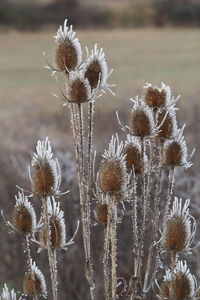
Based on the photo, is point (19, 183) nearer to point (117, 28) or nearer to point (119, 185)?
point (119, 185)

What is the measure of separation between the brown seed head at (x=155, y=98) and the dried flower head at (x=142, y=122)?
60mm

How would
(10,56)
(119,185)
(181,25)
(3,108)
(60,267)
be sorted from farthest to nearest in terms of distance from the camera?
(181,25)
(10,56)
(3,108)
(60,267)
(119,185)

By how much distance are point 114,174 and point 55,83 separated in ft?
70.4

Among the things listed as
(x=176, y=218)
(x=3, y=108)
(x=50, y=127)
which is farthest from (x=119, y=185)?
(x=3, y=108)

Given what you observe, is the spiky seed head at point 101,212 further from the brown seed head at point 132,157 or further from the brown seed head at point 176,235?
the brown seed head at point 176,235

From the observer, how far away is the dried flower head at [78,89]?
214 centimetres

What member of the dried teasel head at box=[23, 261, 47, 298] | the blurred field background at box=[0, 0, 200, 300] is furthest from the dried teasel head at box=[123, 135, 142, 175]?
the blurred field background at box=[0, 0, 200, 300]

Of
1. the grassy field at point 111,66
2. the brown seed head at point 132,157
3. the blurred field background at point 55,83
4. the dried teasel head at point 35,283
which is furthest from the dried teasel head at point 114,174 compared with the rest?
the grassy field at point 111,66

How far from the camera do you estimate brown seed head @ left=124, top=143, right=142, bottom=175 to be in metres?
2.17

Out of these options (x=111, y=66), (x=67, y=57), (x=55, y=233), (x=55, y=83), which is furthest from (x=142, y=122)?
(x=111, y=66)

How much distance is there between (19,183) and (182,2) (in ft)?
147

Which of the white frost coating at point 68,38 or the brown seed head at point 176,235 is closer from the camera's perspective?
the brown seed head at point 176,235

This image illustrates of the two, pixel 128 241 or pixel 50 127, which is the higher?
pixel 50 127

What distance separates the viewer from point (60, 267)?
16.2 feet
